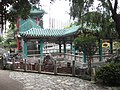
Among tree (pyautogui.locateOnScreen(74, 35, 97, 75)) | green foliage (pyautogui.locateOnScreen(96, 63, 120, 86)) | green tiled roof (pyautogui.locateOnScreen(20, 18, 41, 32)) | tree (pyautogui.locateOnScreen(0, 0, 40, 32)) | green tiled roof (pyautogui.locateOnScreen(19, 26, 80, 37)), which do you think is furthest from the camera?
green tiled roof (pyautogui.locateOnScreen(20, 18, 41, 32))

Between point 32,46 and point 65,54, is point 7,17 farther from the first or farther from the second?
point 32,46

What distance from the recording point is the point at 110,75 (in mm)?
10172

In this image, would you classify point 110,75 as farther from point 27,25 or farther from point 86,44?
point 27,25

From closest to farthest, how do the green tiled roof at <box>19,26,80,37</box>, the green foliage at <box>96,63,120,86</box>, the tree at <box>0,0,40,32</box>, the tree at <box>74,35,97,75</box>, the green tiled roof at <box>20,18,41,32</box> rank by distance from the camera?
the tree at <box>0,0,40,32</box>, the green foliage at <box>96,63,120,86</box>, the tree at <box>74,35,97,75</box>, the green tiled roof at <box>19,26,80,37</box>, the green tiled roof at <box>20,18,41,32</box>

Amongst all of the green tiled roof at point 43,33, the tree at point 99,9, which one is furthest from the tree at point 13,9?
the green tiled roof at point 43,33

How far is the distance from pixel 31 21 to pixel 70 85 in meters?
15.1

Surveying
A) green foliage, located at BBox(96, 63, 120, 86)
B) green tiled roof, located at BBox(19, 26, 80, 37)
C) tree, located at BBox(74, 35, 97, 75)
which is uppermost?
green tiled roof, located at BBox(19, 26, 80, 37)

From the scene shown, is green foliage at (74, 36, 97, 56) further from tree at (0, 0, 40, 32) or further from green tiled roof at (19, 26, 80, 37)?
green tiled roof at (19, 26, 80, 37)

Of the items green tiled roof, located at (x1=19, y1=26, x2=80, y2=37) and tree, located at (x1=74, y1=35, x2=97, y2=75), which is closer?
tree, located at (x1=74, y1=35, x2=97, y2=75)

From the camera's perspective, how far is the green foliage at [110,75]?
1016cm

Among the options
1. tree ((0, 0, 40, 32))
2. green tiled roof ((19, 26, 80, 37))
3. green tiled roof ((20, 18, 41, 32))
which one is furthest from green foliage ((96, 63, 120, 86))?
green tiled roof ((20, 18, 41, 32))

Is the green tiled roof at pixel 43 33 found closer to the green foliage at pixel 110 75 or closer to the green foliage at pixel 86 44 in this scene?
the green foliage at pixel 86 44

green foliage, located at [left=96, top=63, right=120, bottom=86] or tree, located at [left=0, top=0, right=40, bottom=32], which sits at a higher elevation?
tree, located at [left=0, top=0, right=40, bottom=32]

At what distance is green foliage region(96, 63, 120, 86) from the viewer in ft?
33.3
